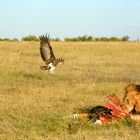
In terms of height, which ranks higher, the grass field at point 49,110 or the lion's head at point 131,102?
the lion's head at point 131,102

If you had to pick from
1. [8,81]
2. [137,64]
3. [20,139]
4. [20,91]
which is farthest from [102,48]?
[20,139]

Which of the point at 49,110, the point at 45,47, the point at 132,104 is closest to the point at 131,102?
the point at 132,104

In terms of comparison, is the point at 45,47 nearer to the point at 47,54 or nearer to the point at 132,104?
the point at 47,54

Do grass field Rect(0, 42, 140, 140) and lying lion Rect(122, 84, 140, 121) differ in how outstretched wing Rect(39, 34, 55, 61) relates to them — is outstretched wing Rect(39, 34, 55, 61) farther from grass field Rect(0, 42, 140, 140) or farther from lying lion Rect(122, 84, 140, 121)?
lying lion Rect(122, 84, 140, 121)

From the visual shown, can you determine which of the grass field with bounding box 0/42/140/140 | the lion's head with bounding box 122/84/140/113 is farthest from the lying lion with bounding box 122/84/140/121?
the grass field with bounding box 0/42/140/140

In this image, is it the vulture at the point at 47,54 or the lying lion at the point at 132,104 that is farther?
the vulture at the point at 47,54

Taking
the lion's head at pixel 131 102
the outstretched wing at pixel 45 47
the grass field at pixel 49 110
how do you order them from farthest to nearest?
the outstretched wing at pixel 45 47, the lion's head at pixel 131 102, the grass field at pixel 49 110

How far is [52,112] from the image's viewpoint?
868 centimetres

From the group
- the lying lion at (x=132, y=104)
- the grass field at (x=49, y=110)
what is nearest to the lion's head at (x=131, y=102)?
the lying lion at (x=132, y=104)

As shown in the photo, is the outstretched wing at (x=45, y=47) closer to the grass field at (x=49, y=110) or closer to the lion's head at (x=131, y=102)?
the grass field at (x=49, y=110)

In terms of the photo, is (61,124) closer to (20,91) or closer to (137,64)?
(20,91)

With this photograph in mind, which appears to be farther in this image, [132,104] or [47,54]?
[47,54]

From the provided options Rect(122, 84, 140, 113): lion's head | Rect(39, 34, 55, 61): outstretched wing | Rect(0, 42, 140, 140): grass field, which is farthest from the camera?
Rect(39, 34, 55, 61): outstretched wing

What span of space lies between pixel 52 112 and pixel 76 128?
1545mm
